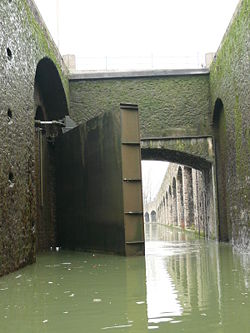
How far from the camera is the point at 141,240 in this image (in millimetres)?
10375

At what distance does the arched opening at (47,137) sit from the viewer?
12711mm

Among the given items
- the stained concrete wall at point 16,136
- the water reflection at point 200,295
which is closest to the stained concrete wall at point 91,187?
the stained concrete wall at point 16,136

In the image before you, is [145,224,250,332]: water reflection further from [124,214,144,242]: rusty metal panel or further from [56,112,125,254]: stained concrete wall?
[56,112,125,254]: stained concrete wall

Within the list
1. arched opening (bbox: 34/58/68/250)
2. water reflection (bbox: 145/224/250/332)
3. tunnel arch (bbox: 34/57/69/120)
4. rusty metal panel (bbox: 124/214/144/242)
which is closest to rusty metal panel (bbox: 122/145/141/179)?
rusty metal panel (bbox: 124/214/144/242)

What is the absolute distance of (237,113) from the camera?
12.3 meters

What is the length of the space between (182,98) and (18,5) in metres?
7.70

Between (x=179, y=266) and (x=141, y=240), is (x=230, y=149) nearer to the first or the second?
(x=141, y=240)

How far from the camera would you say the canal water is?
13.2 ft

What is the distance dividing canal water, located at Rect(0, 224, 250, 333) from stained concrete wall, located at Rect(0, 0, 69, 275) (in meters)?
0.59

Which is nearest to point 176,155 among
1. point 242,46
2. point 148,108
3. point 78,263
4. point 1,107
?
point 148,108

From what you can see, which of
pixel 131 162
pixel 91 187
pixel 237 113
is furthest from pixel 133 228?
pixel 237 113

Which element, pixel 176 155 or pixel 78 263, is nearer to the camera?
pixel 78 263

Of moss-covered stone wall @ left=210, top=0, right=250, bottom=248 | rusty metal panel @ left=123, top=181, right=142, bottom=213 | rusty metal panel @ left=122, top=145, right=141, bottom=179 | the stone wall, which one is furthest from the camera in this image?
the stone wall

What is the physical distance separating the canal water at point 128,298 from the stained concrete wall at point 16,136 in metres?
0.59
